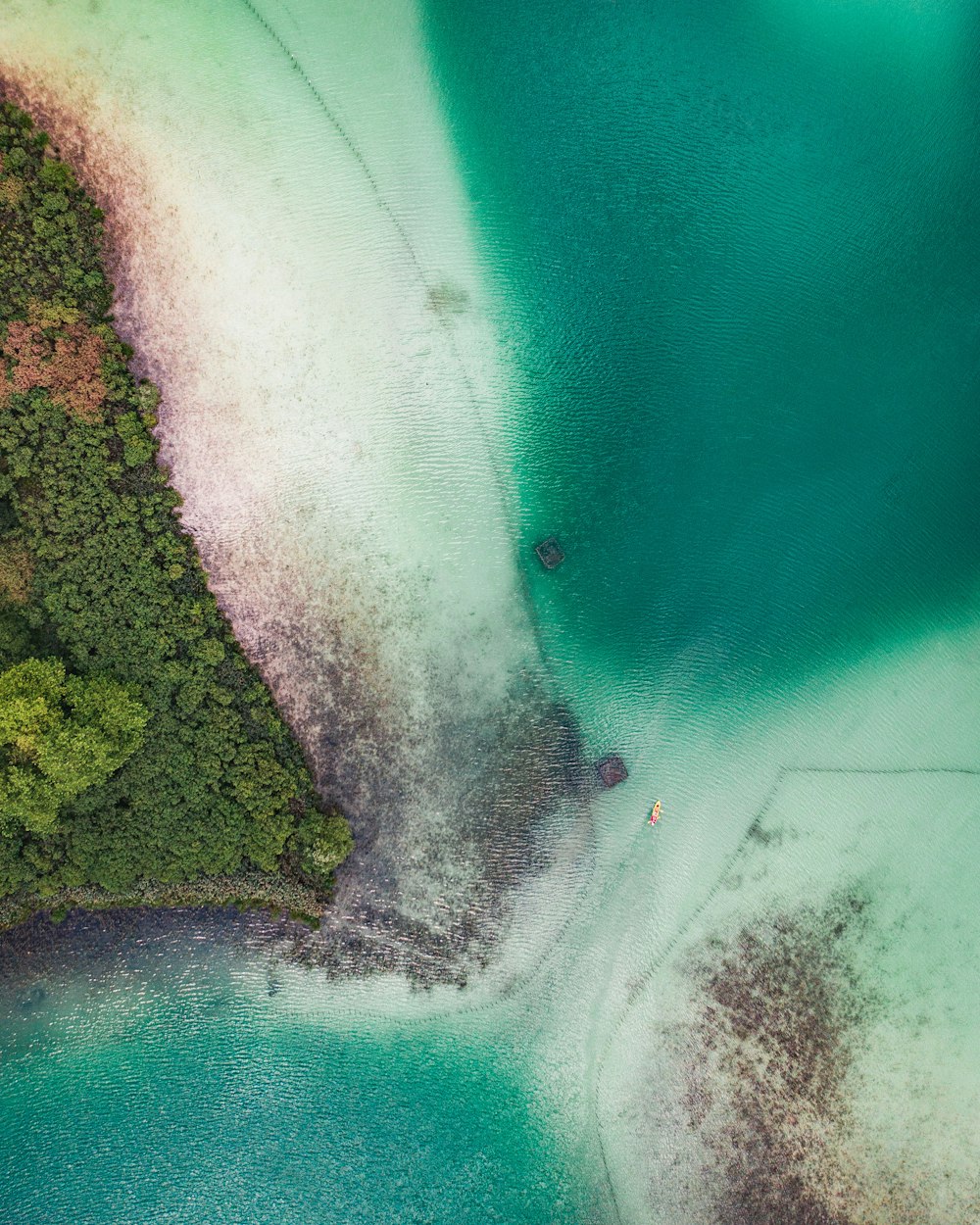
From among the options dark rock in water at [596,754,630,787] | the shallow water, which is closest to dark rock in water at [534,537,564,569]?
the shallow water

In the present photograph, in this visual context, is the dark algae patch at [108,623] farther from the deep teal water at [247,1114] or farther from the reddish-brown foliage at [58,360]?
the deep teal water at [247,1114]

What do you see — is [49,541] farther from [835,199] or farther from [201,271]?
[835,199]

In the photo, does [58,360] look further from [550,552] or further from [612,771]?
[612,771]

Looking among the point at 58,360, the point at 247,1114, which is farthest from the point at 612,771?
the point at 58,360

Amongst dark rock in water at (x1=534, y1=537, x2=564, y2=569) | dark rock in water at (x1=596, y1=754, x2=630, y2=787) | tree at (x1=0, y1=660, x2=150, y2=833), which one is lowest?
dark rock in water at (x1=596, y1=754, x2=630, y2=787)

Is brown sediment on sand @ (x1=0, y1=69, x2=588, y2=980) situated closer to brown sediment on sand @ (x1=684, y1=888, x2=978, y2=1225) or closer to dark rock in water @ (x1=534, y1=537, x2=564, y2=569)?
dark rock in water @ (x1=534, y1=537, x2=564, y2=569)
